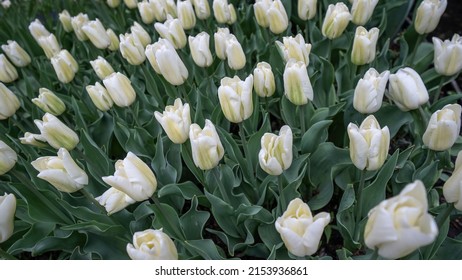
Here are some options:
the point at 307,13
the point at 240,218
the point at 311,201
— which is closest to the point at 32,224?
the point at 240,218

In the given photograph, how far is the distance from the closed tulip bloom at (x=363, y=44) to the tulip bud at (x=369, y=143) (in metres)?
0.42

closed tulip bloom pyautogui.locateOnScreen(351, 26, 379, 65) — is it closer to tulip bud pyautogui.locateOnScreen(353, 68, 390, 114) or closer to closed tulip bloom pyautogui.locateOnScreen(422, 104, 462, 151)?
tulip bud pyautogui.locateOnScreen(353, 68, 390, 114)

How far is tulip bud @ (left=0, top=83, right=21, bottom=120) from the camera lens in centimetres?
146

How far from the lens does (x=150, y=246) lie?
36.1 inches

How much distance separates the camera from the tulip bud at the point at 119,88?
4.57ft

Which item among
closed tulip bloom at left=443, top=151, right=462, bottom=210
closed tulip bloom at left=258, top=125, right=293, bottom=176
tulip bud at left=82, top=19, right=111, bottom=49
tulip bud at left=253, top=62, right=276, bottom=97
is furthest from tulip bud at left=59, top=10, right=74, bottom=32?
closed tulip bloom at left=443, top=151, right=462, bottom=210

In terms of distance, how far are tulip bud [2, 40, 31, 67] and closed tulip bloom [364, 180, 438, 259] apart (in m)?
1.65

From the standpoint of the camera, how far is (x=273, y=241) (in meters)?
1.26

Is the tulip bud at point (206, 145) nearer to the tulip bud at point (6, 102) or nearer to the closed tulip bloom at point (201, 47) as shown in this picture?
the closed tulip bloom at point (201, 47)

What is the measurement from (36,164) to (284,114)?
2.49 feet

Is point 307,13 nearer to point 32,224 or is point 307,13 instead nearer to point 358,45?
point 358,45

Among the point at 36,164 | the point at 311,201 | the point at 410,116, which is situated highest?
the point at 36,164

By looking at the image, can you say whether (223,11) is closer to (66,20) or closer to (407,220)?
(66,20)

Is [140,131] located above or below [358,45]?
below
